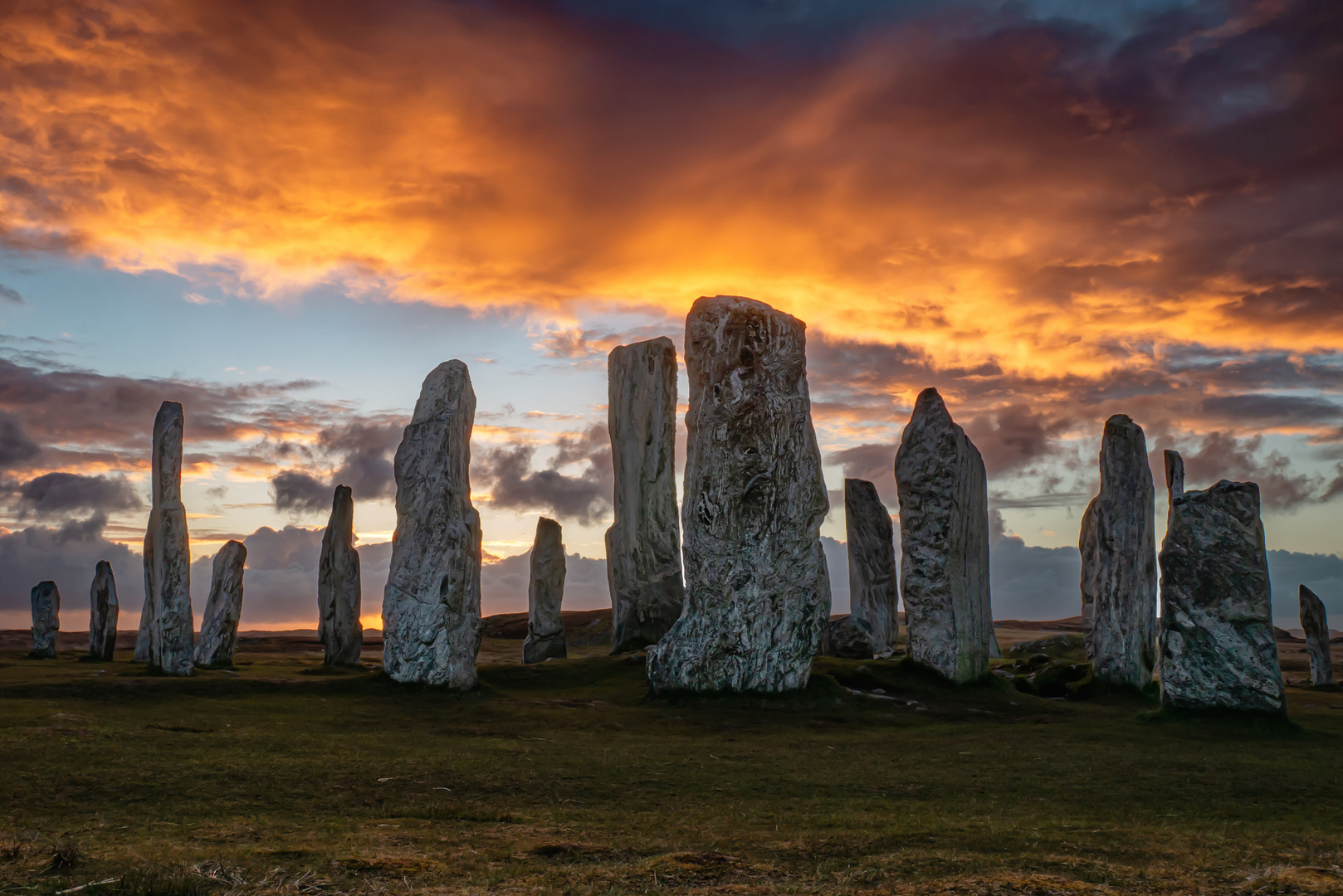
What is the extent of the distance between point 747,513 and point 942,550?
15.1 ft

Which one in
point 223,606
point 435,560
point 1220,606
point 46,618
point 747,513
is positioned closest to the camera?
point 1220,606

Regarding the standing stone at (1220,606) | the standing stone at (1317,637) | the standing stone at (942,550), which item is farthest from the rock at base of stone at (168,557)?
the standing stone at (1317,637)

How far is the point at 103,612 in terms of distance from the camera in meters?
30.1

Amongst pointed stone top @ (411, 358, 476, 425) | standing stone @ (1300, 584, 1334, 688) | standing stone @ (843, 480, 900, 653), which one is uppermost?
pointed stone top @ (411, 358, 476, 425)

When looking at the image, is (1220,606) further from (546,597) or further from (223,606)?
(223,606)

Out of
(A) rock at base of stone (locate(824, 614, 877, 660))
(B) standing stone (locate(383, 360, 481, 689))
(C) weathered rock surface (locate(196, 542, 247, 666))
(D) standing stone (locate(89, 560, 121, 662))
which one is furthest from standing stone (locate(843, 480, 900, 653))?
(D) standing stone (locate(89, 560, 121, 662))

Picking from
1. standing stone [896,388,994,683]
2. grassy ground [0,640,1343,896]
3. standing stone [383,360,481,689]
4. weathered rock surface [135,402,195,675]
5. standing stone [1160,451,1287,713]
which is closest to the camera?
grassy ground [0,640,1343,896]

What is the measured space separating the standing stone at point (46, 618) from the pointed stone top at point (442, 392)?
65.8 feet

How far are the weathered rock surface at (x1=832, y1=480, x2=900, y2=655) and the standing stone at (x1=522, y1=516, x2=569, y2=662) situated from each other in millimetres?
8707

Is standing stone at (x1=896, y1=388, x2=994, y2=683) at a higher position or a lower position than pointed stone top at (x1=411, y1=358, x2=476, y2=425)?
lower

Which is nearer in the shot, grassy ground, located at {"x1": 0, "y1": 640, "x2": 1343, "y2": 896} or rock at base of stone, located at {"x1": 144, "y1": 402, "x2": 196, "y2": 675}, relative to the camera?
grassy ground, located at {"x1": 0, "y1": 640, "x2": 1343, "y2": 896}

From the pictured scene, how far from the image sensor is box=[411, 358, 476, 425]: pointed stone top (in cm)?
2088

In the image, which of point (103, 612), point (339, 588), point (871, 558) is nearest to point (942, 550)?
point (871, 558)

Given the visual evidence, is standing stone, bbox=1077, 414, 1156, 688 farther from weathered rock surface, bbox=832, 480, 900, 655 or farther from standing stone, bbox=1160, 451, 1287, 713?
weathered rock surface, bbox=832, 480, 900, 655
